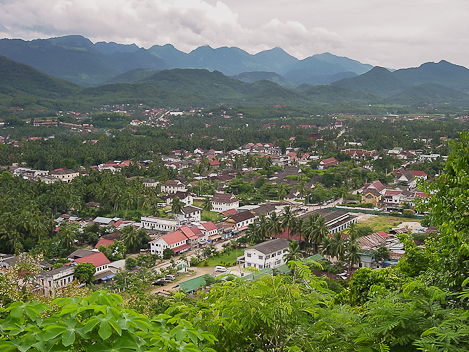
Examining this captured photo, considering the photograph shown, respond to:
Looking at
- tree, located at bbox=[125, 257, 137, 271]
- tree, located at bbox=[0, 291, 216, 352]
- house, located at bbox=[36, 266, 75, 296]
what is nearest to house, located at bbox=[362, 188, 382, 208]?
tree, located at bbox=[125, 257, 137, 271]

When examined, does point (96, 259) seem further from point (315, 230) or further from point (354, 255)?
point (354, 255)

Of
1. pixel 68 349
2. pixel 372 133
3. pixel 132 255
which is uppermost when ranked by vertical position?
pixel 68 349

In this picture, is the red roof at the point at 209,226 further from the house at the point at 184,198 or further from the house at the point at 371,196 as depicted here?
the house at the point at 371,196

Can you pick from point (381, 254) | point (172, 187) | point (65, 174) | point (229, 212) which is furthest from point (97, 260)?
point (65, 174)

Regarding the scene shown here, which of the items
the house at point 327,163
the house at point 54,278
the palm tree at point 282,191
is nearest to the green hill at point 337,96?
the house at point 327,163

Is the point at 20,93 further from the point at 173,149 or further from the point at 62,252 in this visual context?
the point at 62,252

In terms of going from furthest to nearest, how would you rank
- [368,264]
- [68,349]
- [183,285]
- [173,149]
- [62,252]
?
[173,149] < [62,252] < [368,264] < [183,285] < [68,349]

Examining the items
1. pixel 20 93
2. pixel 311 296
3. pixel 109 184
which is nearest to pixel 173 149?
pixel 109 184
